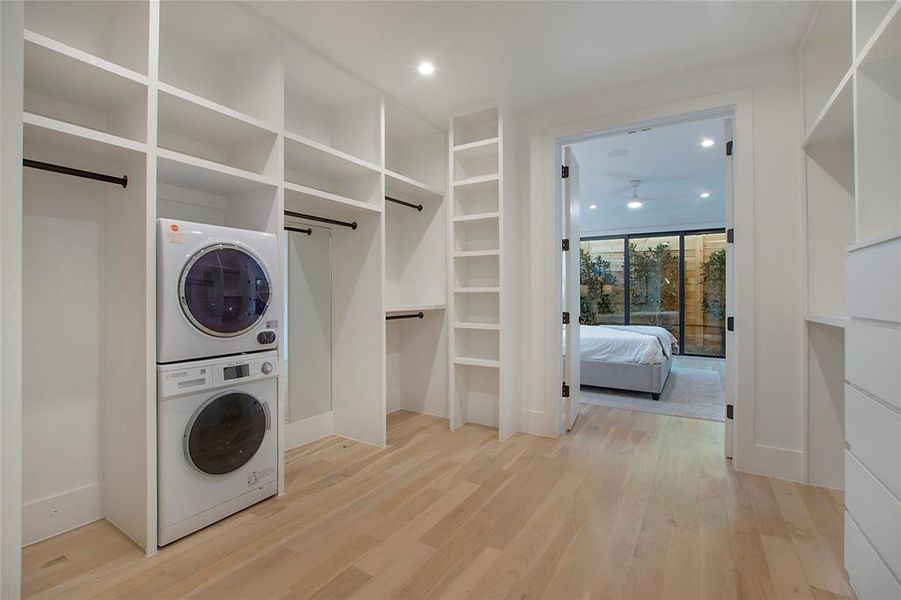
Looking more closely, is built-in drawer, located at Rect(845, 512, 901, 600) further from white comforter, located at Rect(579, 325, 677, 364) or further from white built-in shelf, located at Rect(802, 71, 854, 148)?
white comforter, located at Rect(579, 325, 677, 364)

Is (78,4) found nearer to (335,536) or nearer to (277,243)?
(277,243)

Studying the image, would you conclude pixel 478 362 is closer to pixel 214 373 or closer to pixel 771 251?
pixel 214 373

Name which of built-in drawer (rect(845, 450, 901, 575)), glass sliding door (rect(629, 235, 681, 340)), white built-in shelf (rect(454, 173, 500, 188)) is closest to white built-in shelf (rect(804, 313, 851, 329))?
built-in drawer (rect(845, 450, 901, 575))

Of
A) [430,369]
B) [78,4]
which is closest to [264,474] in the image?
[430,369]

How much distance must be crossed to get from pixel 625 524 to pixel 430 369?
6.95 ft

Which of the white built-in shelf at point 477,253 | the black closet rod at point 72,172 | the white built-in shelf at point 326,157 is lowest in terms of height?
the white built-in shelf at point 477,253

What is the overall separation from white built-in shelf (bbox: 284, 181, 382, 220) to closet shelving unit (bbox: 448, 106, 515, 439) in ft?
2.72

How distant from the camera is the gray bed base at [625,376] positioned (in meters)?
4.38

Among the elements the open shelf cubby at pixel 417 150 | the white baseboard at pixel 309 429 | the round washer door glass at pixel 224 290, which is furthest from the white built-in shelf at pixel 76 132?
the open shelf cubby at pixel 417 150

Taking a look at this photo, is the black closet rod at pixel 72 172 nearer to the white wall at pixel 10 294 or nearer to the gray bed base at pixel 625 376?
the white wall at pixel 10 294

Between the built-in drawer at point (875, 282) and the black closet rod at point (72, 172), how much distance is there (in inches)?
114

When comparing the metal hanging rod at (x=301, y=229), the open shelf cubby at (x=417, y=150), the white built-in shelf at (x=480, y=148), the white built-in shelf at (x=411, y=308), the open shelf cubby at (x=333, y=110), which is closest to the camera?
the open shelf cubby at (x=333, y=110)

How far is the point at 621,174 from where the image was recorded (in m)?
5.19

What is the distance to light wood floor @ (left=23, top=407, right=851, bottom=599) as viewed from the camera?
1543 millimetres
